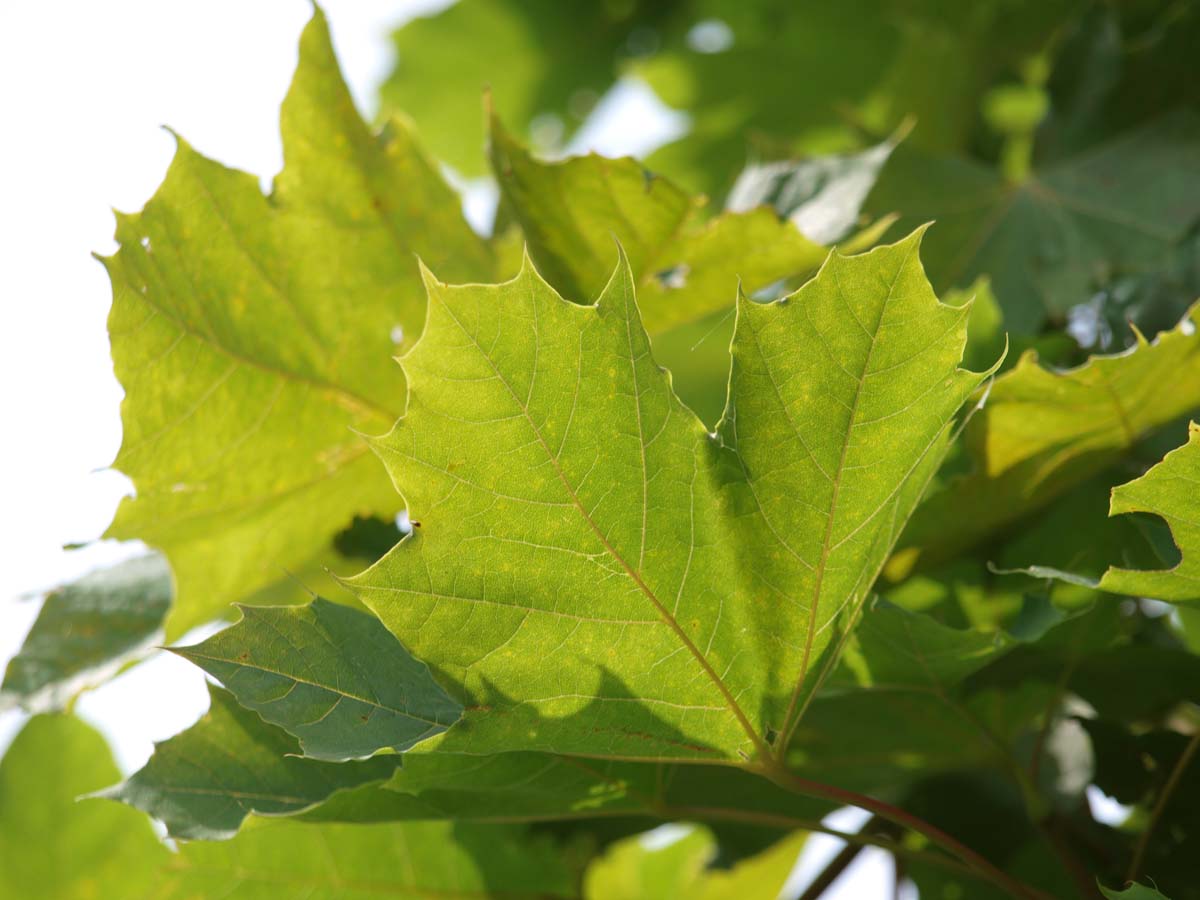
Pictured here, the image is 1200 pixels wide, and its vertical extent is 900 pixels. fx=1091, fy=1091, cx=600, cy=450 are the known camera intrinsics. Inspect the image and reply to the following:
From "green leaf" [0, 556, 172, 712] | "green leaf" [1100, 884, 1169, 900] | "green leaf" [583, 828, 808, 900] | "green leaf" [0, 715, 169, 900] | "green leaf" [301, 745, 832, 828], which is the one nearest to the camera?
"green leaf" [1100, 884, 1169, 900]

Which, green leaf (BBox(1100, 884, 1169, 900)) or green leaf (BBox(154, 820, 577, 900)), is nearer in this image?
green leaf (BBox(1100, 884, 1169, 900))

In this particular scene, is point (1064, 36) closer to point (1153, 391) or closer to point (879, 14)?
point (879, 14)

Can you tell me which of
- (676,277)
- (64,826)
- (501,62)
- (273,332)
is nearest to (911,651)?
(676,277)

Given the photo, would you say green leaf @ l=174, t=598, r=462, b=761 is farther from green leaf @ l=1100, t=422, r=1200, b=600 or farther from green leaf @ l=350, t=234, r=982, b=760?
green leaf @ l=1100, t=422, r=1200, b=600

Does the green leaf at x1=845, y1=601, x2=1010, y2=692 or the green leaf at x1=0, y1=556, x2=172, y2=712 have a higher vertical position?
the green leaf at x1=0, y1=556, x2=172, y2=712

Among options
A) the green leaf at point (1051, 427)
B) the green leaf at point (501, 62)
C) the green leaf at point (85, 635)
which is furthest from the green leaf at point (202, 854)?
the green leaf at point (501, 62)

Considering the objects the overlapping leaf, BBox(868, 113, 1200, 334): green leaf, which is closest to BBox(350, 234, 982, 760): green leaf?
the overlapping leaf

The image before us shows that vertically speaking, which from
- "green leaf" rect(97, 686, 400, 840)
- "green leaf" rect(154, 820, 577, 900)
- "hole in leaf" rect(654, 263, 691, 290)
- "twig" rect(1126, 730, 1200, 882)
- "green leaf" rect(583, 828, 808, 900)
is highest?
"hole in leaf" rect(654, 263, 691, 290)
